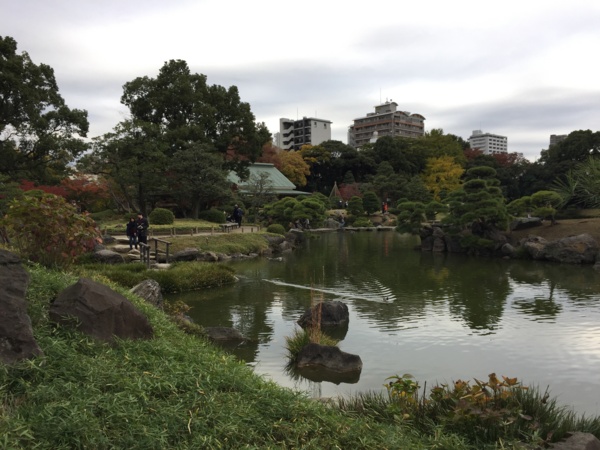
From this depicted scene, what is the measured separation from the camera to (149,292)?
9289mm

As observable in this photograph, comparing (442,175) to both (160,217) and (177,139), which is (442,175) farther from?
(160,217)

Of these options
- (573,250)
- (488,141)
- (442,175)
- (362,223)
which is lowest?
(573,250)

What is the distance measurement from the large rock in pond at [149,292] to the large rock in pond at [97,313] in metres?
3.73

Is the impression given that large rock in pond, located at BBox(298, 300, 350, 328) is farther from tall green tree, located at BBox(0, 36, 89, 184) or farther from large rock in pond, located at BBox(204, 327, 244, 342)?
tall green tree, located at BBox(0, 36, 89, 184)

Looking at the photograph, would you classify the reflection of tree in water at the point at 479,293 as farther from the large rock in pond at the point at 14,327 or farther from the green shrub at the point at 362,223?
the green shrub at the point at 362,223

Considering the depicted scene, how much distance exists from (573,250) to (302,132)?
84910 millimetres

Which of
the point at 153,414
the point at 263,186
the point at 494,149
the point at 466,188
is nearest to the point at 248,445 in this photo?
the point at 153,414

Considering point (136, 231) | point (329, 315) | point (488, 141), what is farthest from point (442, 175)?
point (488, 141)

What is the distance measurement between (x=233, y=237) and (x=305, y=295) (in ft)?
36.9

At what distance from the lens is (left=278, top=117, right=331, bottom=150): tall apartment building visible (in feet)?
326

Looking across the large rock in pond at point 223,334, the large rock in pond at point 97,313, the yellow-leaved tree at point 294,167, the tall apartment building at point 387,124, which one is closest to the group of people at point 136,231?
the large rock in pond at point 223,334

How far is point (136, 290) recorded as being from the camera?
29.7ft

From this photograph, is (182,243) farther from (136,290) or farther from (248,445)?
(248,445)

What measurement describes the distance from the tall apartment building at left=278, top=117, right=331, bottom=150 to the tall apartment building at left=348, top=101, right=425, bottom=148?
9708 millimetres
